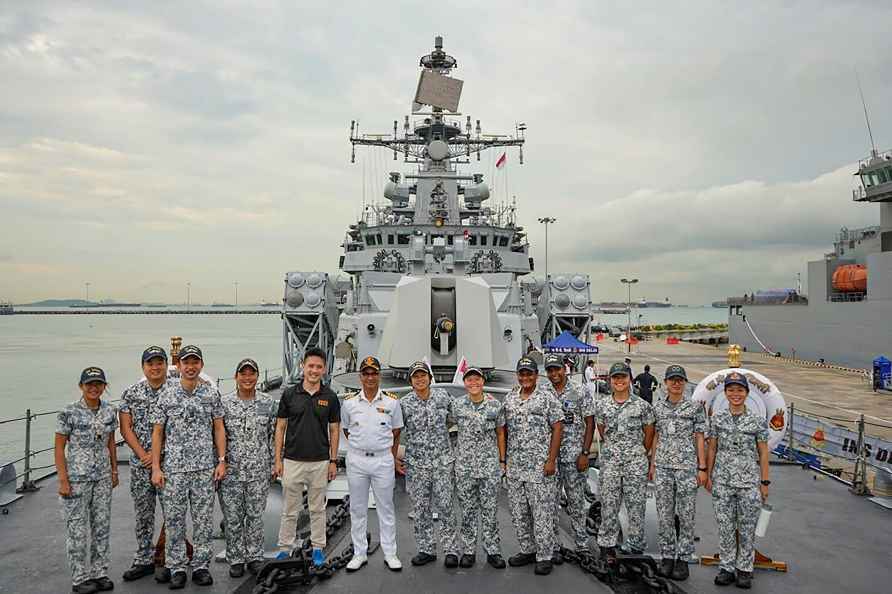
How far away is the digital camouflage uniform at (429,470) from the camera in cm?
460

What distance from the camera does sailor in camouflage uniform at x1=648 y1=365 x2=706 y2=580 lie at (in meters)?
4.38

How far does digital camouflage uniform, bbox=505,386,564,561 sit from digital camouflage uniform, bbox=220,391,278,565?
1835mm

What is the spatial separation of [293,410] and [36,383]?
30.8 metres

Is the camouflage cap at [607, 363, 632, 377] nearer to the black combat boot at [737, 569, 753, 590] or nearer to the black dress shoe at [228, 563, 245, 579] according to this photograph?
the black combat boot at [737, 569, 753, 590]

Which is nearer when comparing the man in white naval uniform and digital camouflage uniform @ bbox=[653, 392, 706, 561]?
digital camouflage uniform @ bbox=[653, 392, 706, 561]

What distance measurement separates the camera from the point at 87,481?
4.11 metres

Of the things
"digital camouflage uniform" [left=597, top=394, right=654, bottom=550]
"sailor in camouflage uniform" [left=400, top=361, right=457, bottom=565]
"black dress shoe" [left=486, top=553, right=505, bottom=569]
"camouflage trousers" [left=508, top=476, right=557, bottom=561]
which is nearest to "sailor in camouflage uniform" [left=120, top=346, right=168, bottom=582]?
"sailor in camouflage uniform" [left=400, top=361, right=457, bottom=565]

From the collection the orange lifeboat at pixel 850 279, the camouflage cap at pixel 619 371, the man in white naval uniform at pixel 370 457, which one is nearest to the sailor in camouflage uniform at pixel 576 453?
the camouflage cap at pixel 619 371

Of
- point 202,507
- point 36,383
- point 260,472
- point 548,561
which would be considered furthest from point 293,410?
point 36,383

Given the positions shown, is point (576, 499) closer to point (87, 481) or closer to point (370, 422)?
point (370, 422)

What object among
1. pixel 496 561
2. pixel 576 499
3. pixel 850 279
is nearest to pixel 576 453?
pixel 576 499

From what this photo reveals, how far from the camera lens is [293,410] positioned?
14.3 ft

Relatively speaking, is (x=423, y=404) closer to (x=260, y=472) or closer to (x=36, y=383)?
(x=260, y=472)

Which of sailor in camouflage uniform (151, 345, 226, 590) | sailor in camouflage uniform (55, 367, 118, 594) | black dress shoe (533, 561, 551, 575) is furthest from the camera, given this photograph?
black dress shoe (533, 561, 551, 575)
